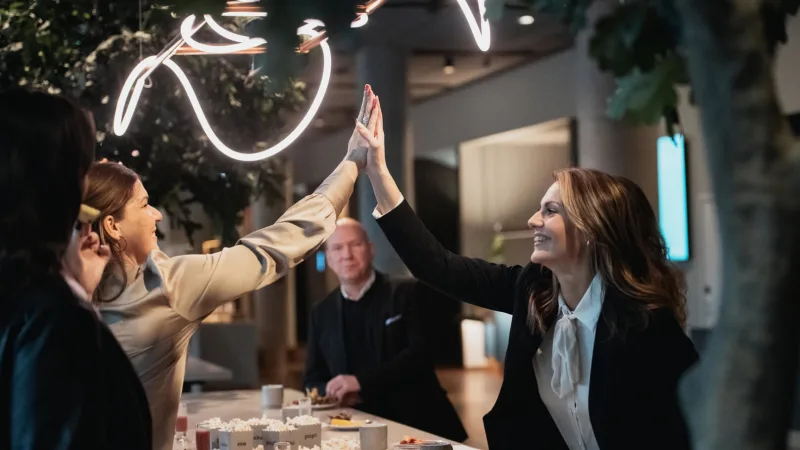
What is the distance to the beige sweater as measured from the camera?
2.34 metres

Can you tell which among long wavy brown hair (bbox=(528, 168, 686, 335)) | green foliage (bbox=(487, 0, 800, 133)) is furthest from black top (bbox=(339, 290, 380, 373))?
green foliage (bbox=(487, 0, 800, 133))

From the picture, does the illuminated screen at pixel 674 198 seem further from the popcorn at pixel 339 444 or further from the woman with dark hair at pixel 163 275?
the woman with dark hair at pixel 163 275

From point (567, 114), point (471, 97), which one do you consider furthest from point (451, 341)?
point (567, 114)

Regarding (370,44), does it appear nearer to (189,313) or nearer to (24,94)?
(189,313)

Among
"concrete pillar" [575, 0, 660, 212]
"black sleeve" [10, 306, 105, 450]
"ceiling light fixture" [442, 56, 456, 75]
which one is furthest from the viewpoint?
"ceiling light fixture" [442, 56, 456, 75]

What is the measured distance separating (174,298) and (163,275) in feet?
0.20

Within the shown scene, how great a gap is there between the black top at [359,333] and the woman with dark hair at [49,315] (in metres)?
3.06

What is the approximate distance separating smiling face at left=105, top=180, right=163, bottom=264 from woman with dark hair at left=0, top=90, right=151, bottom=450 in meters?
0.95

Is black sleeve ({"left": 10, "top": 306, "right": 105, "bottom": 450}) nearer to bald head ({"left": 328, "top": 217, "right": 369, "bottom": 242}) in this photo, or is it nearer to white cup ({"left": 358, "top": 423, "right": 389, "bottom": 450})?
white cup ({"left": 358, "top": 423, "right": 389, "bottom": 450})

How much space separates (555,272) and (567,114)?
9.23 meters

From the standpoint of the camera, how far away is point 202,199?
479cm

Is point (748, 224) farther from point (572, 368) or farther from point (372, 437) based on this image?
point (372, 437)

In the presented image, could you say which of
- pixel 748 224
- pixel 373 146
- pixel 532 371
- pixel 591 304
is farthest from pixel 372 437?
pixel 748 224

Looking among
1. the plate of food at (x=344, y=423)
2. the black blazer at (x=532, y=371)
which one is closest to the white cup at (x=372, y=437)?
the black blazer at (x=532, y=371)
